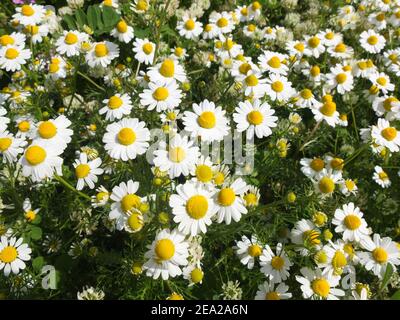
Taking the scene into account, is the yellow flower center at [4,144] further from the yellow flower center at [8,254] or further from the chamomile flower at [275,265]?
the chamomile flower at [275,265]

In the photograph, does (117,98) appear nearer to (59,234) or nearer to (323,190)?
(59,234)

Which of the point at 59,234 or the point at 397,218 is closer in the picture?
the point at 59,234

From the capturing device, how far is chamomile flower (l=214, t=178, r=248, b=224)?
5.77 ft

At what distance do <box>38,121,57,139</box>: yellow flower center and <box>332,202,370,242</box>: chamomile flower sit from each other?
168cm

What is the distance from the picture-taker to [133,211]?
1677mm

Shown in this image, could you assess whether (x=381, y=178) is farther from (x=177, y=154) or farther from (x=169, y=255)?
(x=169, y=255)

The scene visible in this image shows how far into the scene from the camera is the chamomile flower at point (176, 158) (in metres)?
1.80

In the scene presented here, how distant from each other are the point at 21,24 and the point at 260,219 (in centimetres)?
258

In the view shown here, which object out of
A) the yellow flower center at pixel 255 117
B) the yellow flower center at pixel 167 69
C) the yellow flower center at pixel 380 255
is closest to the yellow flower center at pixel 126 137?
the yellow flower center at pixel 167 69

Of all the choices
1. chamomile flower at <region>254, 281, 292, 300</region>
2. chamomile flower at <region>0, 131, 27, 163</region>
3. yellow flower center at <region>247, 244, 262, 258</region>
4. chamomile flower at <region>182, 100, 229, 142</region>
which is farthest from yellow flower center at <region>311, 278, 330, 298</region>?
chamomile flower at <region>0, 131, 27, 163</region>

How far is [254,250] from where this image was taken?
2.05 meters

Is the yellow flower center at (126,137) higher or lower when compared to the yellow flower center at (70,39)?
lower

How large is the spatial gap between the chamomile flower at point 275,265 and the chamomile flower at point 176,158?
65cm
